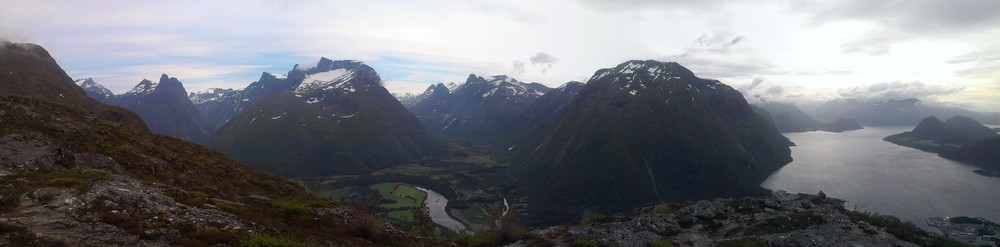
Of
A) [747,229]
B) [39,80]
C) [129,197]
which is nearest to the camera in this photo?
[129,197]

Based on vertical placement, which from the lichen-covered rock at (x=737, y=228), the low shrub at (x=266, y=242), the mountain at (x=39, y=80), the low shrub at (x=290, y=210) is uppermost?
the mountain at (x=39, y=80)

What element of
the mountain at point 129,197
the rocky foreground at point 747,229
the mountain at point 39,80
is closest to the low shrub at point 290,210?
the mountain at point 129,197

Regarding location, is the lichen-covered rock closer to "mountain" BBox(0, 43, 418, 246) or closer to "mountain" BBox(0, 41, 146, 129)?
"mountain" BBox(0, 43, 418, 246)

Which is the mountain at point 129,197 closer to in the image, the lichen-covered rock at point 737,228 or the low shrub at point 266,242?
the low shrub at point 266,242

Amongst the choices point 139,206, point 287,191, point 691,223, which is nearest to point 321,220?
point 139,206

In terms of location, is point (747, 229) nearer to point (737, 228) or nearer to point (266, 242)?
point (737, 228)

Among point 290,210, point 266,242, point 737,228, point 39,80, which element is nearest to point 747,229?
point 737,228
